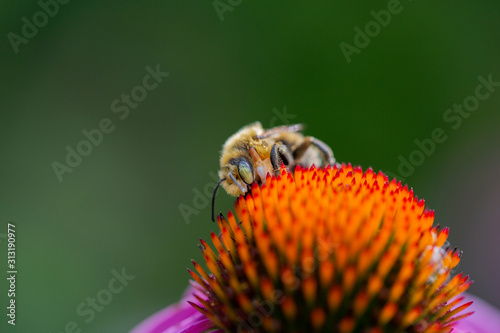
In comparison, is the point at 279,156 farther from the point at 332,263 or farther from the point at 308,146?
the point at 332,263

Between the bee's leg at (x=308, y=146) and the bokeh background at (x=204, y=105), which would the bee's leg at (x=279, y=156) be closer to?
the bee's leg at (x=308, y=146)

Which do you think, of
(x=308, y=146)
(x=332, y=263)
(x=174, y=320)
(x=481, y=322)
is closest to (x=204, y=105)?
(x=308, y=146)

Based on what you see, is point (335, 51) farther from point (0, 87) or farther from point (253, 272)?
point (253, 272)

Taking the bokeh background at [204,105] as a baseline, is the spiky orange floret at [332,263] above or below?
below

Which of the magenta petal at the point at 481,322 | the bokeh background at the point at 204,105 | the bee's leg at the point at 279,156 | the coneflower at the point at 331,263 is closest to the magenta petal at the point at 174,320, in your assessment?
the coneflower at the point at 331,263

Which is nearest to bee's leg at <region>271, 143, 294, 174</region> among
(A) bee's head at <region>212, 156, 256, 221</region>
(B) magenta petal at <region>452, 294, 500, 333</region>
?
(A) bee's head at <region>212, 156, 256, 221</region>

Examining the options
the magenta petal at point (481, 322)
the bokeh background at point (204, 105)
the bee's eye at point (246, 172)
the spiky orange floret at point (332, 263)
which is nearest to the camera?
the spiky orange floret at point (332, 263)
